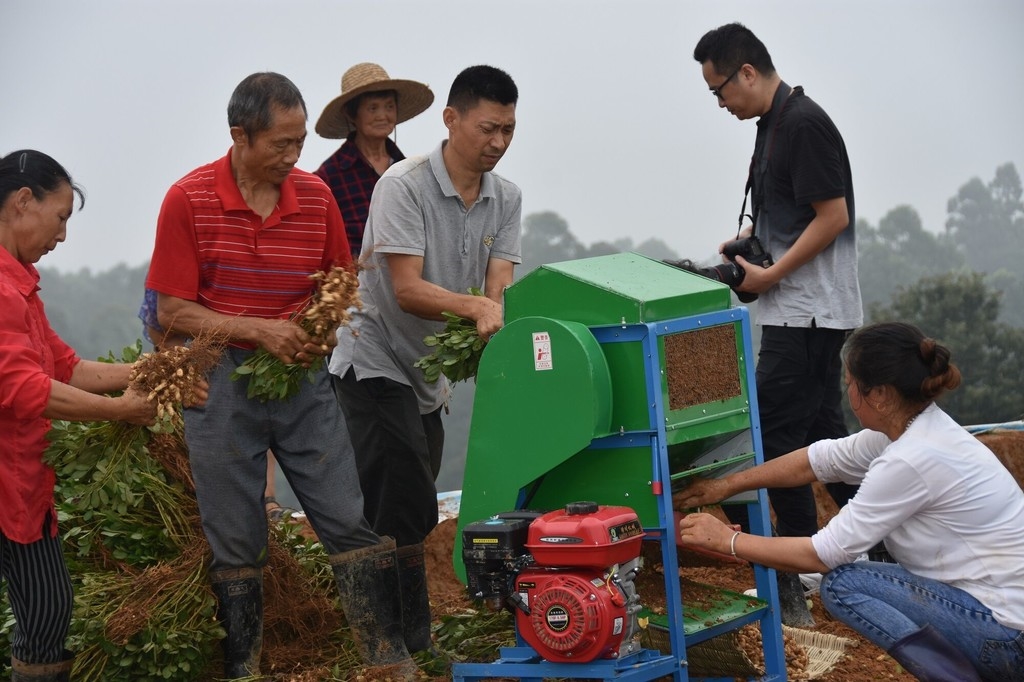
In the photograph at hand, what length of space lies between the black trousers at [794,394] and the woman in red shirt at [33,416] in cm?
256

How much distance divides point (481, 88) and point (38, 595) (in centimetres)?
240

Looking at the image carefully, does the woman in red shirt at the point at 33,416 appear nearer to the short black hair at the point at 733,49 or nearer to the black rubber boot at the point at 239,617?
the black rubber boot at the point at 239,617

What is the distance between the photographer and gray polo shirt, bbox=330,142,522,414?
179 inches

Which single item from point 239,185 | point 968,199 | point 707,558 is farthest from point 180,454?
point 968,199

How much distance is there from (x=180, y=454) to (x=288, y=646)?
84 centimetres

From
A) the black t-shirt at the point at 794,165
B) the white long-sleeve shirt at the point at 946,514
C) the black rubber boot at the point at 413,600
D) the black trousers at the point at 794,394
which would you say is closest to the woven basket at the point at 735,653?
the black trousers at the point at 794,394

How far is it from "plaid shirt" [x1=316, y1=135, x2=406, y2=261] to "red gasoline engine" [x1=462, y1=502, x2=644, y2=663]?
2446 mm

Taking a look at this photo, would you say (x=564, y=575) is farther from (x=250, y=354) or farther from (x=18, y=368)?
(x=18, y=368)

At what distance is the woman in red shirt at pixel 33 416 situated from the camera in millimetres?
3549

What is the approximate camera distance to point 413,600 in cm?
466

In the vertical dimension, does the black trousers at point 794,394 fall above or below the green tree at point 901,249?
below

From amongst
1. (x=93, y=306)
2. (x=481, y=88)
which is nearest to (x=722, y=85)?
(x=481, y=88)

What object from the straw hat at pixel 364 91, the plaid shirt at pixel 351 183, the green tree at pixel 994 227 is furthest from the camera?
the green tree at pixel 994 227

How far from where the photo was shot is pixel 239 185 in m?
4.01
